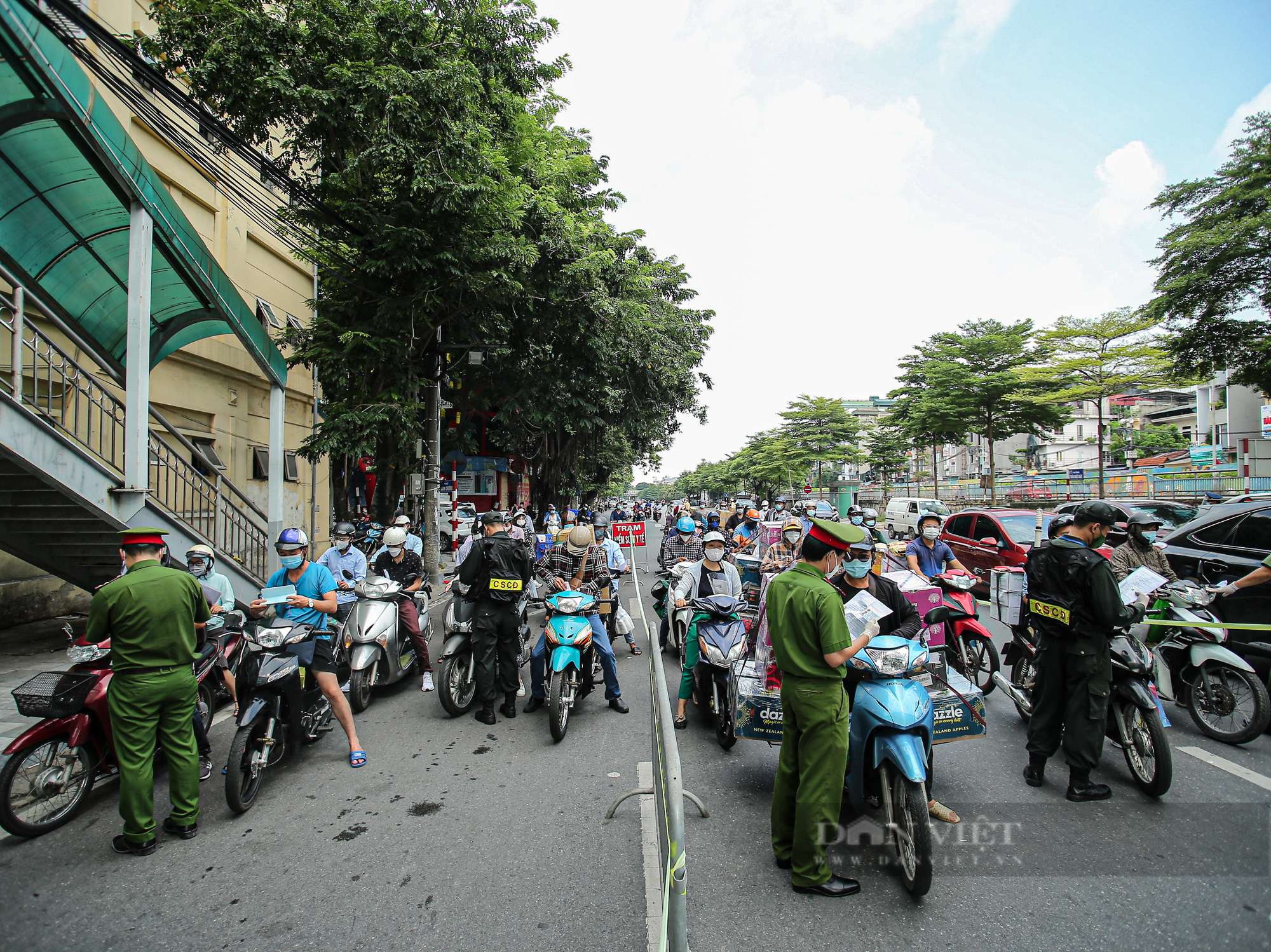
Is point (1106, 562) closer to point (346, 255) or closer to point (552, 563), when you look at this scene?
point (552, 563)

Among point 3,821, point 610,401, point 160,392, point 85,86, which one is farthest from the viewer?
point 610,401

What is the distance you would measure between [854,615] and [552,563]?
3.59 m

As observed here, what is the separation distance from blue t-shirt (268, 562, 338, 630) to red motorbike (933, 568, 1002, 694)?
5.14m

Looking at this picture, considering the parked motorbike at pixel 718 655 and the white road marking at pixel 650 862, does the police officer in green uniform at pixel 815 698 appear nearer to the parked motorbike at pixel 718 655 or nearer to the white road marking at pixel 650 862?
the white road marking at pixel 650 862

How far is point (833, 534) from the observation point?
312 cm

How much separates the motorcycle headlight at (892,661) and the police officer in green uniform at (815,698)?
0.35 metres

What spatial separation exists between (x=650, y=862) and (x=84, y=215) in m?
9.45

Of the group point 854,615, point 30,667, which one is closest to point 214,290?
point 30,667

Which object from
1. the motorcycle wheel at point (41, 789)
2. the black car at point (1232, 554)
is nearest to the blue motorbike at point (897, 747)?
the black car at point (1232, 554)

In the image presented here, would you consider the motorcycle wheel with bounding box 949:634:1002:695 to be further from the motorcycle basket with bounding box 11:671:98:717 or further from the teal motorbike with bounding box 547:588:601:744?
the motorcycle basket with bounding box 11:671:98:717

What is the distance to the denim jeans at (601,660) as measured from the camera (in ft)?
18.7

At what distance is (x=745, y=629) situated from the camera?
5465 millimetres

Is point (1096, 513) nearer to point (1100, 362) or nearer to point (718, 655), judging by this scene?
point (718, 655)

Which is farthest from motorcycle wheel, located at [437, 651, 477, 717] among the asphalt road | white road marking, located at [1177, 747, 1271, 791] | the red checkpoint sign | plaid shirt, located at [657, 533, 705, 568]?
the red checkpoint sign
